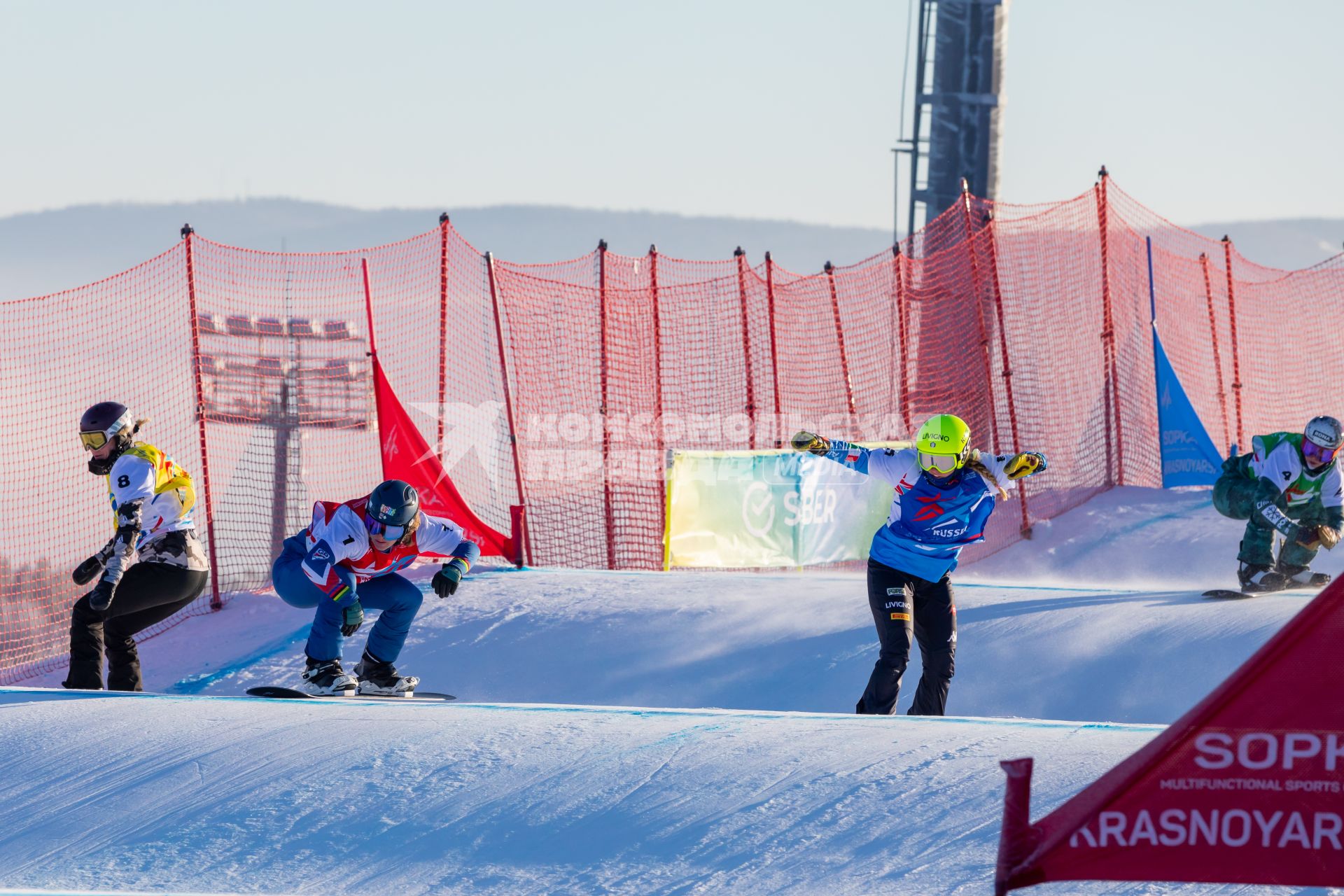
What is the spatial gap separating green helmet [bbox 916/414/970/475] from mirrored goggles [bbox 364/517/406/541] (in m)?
2.74

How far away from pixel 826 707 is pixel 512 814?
4129 mm

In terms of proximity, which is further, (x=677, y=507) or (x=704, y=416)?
(x=704, y=416)

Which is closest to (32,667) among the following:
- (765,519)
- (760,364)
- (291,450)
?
(291,450)

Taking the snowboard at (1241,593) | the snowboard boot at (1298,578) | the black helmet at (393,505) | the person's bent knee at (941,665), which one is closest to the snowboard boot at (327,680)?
the black helmet at (393,505)

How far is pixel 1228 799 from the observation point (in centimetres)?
338

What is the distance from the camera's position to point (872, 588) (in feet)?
24.4

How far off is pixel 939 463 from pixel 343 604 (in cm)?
325

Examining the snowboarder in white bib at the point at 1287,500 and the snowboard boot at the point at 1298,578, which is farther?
the snowboard boot at the point at 1298,578

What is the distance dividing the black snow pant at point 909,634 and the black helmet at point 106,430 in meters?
4.09

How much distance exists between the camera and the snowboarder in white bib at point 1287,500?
9.77 metres

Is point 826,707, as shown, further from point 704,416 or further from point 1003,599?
point 704,416

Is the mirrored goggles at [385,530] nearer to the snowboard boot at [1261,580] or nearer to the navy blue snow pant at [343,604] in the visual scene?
the navy blue snow pant at [343,604]

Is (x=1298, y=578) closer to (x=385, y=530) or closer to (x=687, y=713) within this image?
(x=687, y=713)

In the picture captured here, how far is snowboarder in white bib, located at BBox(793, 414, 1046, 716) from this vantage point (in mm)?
7230
